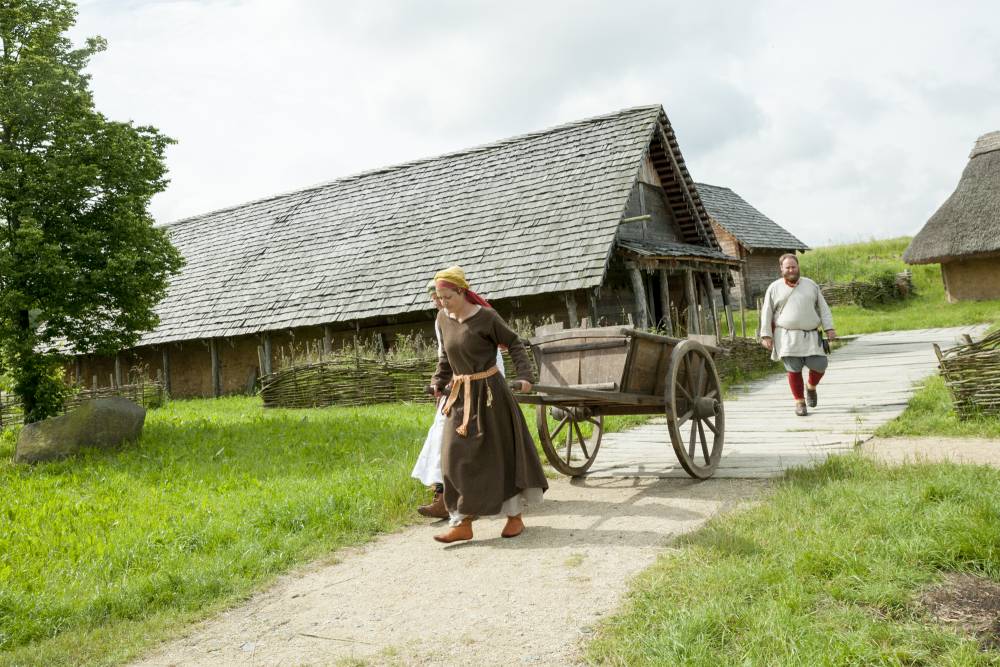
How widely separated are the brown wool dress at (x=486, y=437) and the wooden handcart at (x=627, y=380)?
13.4 inches

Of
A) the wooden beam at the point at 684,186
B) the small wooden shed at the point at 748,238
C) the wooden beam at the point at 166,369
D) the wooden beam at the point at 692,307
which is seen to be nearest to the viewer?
the wooden beam at the point at 692,307

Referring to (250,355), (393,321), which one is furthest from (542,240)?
(250,355)

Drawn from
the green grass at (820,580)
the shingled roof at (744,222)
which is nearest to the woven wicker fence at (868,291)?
the shingled roof at (744,222)

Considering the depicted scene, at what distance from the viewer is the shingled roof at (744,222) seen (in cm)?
3028

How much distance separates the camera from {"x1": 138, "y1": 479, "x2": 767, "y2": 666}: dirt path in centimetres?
337

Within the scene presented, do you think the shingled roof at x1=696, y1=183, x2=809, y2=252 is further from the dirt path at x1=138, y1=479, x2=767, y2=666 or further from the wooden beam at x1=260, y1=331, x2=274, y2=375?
the dirt path at x1=138, y1=479, x2=767, y2=666

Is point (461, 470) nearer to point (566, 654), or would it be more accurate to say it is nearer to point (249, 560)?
point (249, 560)

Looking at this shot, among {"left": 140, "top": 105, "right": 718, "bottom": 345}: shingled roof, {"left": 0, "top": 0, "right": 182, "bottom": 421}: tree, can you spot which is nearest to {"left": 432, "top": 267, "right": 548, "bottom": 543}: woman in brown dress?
{"left": 0, "top": 0, "right": 182, "bottom": 421}: tree

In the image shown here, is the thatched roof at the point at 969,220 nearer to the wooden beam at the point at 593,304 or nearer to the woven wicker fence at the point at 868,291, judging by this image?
the woven wicker fence at the point at 868,291

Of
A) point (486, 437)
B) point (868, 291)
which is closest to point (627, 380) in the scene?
point (486, 437)

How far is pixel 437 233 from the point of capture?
17.0 meters

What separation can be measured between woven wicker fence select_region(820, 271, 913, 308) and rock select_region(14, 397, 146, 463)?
73.2 feet

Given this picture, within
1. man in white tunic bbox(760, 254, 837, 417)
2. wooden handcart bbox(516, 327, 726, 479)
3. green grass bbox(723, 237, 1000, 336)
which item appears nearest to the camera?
wooden handcart bbox(516, 327, 726, 479)

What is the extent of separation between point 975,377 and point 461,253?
1059 centimetres
